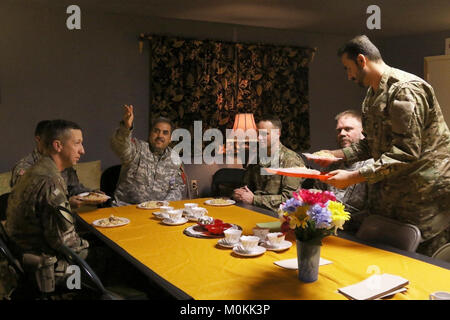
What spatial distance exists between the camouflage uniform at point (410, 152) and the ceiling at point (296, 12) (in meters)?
2.22

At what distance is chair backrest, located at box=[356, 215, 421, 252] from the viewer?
1.96m

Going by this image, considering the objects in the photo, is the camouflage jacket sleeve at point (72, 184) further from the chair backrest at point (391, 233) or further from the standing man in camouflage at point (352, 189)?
the chair backrest at point (391, 233)

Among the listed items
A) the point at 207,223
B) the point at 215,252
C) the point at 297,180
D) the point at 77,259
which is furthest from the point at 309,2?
the point at 77,259

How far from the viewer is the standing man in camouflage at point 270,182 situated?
3092mm

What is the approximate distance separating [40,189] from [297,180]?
5.99 feet

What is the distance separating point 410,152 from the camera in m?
1.93

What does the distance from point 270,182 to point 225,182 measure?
6.03 ft

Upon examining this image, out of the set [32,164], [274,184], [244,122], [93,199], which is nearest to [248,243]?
[93,199]

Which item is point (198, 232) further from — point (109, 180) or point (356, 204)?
point (109, 180)

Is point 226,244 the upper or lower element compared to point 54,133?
lower

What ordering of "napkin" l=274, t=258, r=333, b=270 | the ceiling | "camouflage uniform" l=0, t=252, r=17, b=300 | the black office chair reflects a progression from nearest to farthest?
1. "napkin" l=274, t=258, r=333, b=270
2. "camouflage uniform" l=0, t=252, r=17, b=300
3. the ceiling
4. the black office chair

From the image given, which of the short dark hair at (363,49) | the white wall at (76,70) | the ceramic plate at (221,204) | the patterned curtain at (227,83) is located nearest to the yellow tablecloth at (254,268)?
the ceramic plate at (221,204)

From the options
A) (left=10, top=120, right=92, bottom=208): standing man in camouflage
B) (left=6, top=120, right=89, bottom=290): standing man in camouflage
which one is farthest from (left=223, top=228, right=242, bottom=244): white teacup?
(left=10, top=120, right=92, bottom=208): standing man in camouflage

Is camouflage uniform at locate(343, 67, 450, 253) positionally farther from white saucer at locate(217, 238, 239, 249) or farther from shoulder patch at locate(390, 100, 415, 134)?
white saucer at locate(217, 238, 239, 249)
